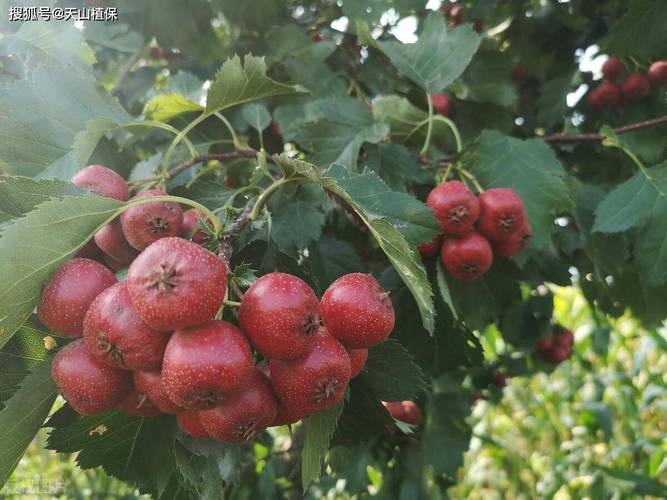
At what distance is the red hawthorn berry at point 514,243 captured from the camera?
3.80 feet

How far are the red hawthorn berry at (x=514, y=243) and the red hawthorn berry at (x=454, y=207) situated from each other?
0.10m

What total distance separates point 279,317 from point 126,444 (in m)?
0.37

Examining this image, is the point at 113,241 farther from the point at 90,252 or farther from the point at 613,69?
Answer: the point at 613,69

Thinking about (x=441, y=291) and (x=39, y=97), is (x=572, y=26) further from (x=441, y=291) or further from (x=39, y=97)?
(x=39, y=97)

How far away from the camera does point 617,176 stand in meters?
2.04

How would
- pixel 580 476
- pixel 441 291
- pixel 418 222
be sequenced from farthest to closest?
pixel 580 476 → pixel 441 291 → pixel 418 222

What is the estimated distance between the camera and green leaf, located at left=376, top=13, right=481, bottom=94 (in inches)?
57.0

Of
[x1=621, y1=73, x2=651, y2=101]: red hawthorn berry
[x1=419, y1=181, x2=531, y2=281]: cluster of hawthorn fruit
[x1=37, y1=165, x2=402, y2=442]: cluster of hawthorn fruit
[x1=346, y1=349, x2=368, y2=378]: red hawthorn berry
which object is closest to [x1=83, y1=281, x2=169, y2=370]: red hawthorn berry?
[x1=37, y1=165, x2=402, y2=442]: cluster of hawthorn fruit

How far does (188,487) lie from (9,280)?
0.35 metres

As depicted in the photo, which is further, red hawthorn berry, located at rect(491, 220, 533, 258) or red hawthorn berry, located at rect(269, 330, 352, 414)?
red hawthorn berry, located at rect(491, 220, 533, 258)

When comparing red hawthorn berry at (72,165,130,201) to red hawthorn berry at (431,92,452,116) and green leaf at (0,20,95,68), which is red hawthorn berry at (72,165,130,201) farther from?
red hawthorn berry at (431,92,452,116)

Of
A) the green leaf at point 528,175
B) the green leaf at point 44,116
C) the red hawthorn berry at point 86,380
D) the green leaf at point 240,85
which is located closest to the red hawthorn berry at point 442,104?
the green leaf at point 528,175

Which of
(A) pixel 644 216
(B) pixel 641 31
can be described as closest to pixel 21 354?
(A) pixel 644 216

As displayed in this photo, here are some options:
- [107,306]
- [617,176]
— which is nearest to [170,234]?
[107,306]
